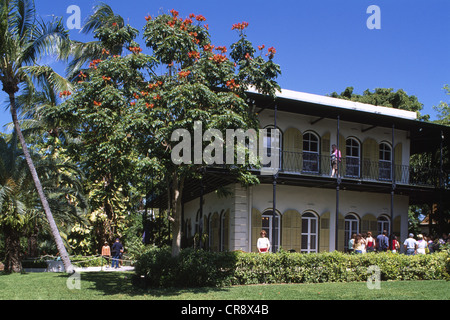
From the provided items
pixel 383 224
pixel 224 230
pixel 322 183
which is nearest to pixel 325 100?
pixel 322 183

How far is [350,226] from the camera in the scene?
62.5 ft

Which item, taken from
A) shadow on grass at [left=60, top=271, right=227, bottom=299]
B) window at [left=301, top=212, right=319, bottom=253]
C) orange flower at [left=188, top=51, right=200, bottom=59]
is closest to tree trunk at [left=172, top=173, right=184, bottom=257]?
shadow on grass at [left=60, top=271, right=227, bottom=299]

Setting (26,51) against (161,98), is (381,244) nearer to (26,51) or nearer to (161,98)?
(161,98)

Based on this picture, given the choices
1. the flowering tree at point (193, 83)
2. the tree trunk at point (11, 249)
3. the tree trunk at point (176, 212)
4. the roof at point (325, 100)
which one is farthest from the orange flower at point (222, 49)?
the tree trunk at point (11, 249)

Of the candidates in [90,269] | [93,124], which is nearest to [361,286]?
[93,124]

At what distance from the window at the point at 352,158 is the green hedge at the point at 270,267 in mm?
5384

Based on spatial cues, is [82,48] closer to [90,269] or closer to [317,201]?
[90,269]

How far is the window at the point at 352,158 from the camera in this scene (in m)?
19.2

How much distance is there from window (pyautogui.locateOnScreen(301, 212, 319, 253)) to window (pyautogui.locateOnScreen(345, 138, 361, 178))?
2497mm

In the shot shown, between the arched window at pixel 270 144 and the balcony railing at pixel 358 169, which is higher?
the arched window at pixel 270 144

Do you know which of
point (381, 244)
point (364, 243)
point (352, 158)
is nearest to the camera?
point (364, 243)

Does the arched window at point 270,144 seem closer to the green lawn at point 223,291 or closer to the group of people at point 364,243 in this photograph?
the group of people at point 364,243

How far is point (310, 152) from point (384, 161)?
4123 millimetres

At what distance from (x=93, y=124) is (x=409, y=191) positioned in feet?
47.9
